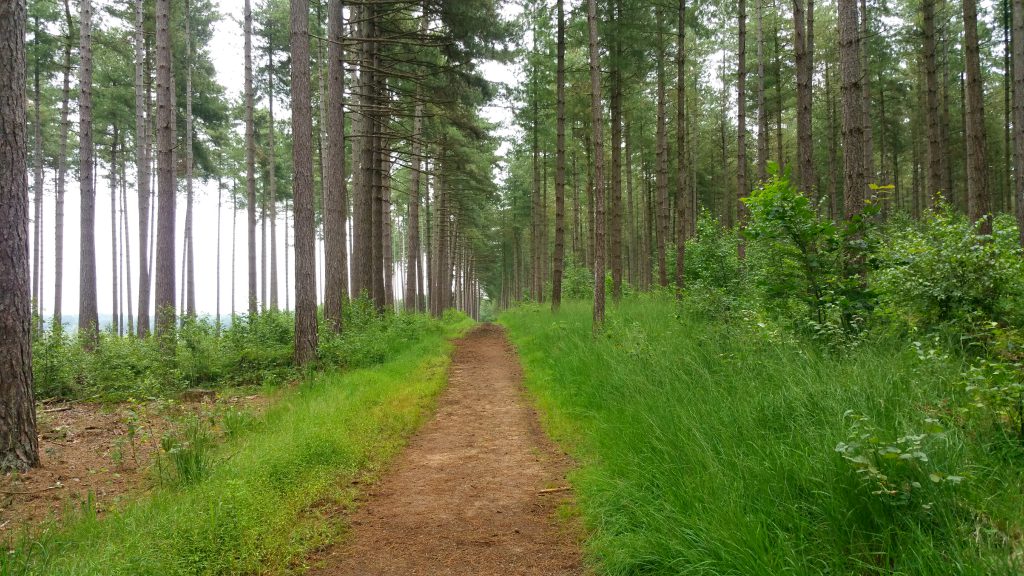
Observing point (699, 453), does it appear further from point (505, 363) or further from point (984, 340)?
point (505, 363)

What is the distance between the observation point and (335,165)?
464 inches

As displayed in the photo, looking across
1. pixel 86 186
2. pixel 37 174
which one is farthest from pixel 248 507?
pixel 37 174

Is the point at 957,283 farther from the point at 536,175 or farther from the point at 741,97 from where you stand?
→ the point at 536,175

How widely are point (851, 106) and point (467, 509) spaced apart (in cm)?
692

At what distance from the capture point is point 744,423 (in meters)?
3.59

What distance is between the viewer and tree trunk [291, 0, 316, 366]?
8.96m

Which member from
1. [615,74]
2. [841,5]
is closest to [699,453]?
[841,5]

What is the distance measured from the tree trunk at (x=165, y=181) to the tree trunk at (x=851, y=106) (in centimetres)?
1210

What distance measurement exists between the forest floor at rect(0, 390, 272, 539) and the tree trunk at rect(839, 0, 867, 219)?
8.19 meters

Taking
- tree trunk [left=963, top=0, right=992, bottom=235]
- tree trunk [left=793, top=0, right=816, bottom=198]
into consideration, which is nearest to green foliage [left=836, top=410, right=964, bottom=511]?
tree trunk [left=793, top=0, right=816, bottom=198]

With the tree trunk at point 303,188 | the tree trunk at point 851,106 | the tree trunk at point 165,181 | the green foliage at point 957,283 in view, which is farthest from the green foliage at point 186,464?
the tree trunk at point 851,106

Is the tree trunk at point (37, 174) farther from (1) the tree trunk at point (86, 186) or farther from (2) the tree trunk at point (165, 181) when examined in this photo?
(2) the tree trunk at point (165, 181)

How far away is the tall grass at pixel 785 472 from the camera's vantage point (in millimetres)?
2174

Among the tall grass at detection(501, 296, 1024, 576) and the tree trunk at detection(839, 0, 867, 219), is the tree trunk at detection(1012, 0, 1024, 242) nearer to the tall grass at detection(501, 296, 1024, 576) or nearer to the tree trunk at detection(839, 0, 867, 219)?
the tree trunk at detection(839, 0, 867, 219)
